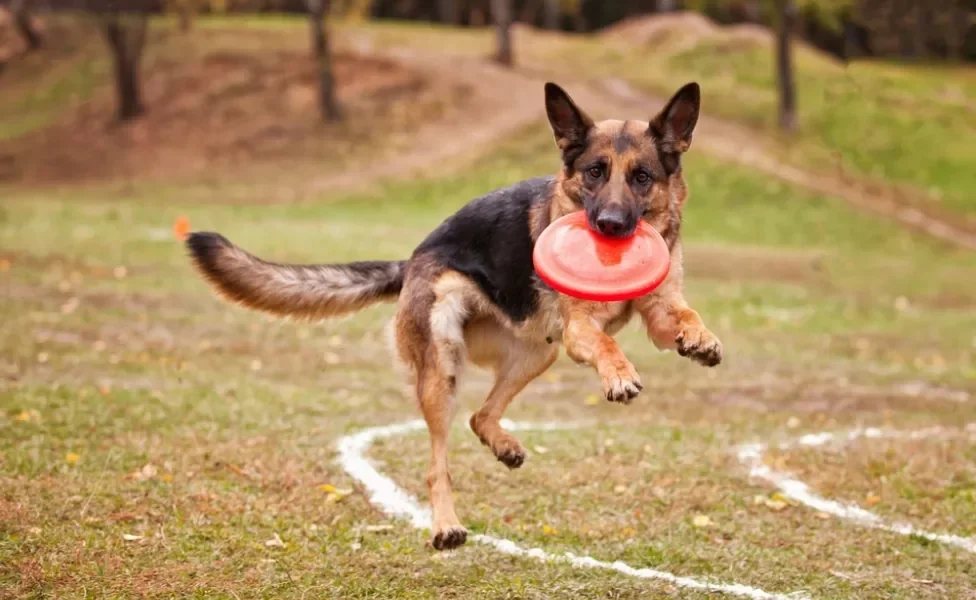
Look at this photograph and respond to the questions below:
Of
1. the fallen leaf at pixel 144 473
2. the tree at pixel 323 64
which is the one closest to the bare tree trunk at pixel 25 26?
the tree at pixel 323 64

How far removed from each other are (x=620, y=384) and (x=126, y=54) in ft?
129

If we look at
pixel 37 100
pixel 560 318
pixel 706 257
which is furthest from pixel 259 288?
pixel 37 100

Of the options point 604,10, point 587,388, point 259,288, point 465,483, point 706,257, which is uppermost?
point 259,288

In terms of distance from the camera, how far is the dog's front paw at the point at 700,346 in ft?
21.4

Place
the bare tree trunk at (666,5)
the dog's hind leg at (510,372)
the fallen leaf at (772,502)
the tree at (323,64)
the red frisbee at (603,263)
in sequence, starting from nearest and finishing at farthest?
1. the red frisbee at (603,263)
2. the dog's hind leg at (510,372)
3. the fallen leaf at (772,502)
4. the tree at (323,64)
5. the bare tree trunk at (666,5)

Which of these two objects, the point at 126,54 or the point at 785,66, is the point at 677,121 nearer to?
the point at 785,66

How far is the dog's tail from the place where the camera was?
25.8 feet

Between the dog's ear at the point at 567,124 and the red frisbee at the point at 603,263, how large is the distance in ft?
1.69

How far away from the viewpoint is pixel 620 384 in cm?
636

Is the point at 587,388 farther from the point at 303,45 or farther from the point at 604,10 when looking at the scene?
the point at 604,10

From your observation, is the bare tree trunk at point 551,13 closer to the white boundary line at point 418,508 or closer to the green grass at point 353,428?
the green grass at point 353,428

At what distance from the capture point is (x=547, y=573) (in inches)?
270

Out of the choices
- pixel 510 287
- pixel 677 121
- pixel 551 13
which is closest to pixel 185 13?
pixel 551 13

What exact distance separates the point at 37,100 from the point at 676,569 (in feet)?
146
